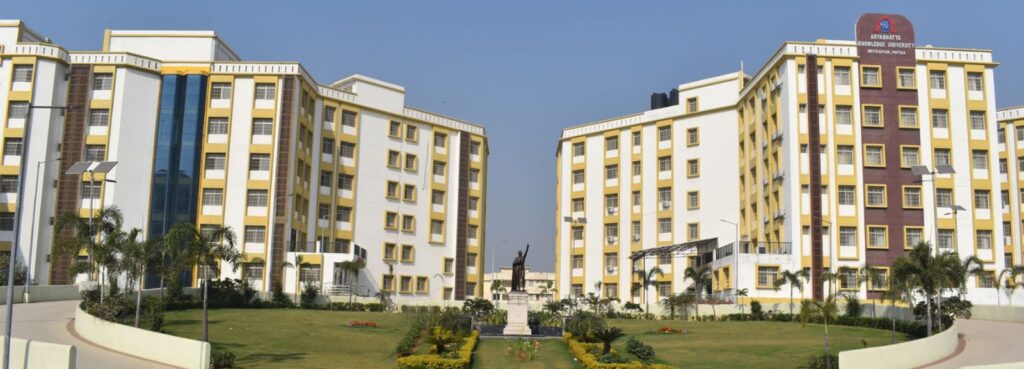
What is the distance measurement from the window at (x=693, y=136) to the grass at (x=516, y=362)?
42.2m

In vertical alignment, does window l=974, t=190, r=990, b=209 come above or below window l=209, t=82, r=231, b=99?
below

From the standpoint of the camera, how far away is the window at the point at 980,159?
70.6 metres

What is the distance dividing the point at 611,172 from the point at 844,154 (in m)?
24.8

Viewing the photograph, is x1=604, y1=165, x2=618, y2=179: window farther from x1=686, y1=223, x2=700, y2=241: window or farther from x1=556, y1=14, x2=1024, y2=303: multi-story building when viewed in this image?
x1=556, y1=14, x2=1024, y2=303: multi-story building

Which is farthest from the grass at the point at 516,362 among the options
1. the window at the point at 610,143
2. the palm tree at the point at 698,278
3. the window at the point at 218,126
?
the window at the point at 610,143

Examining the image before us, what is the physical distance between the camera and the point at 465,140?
90.3 metres

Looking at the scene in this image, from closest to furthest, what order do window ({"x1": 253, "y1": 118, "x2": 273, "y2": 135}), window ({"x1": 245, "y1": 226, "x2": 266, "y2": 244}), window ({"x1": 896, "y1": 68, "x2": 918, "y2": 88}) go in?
window ({"x1": 896, "y1": 68, "x2": 918, "y2": 88}) < window ({"x1": 245, "y1": 226, "x2": 266, "y2": 244}) < window ({"x1": 253, "y1": 118, "x2": 273, "y2": 135})

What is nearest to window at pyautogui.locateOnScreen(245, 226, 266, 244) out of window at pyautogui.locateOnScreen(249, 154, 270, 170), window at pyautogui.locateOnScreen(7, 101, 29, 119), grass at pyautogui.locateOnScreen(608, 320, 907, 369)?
window at pyautogui.locateOnScreen(249, 154, 270, 170)

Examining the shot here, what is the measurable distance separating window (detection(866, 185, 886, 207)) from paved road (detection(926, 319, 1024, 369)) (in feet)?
51.5

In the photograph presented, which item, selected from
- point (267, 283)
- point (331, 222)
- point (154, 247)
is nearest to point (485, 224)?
point (331, 222)

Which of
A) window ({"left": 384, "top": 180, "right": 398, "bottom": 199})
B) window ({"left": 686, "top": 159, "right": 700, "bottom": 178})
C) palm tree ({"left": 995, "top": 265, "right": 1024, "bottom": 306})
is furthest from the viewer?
window ({"left": 384, "top": 180, "right": 398, "bottom": 199})

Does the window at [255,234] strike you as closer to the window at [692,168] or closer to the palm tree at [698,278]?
the palm tree at [698,278]

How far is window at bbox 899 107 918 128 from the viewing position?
6988cm

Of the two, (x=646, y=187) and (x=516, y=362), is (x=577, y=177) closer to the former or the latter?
(x=646, y=187)
